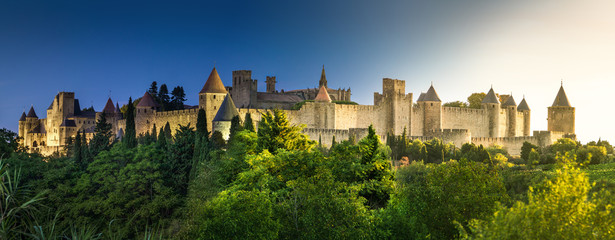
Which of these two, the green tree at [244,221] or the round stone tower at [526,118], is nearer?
the green tree at [244,221]

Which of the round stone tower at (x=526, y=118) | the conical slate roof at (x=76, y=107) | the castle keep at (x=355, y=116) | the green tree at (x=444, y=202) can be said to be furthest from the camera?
the conical slate roof at (x=76, y=107)

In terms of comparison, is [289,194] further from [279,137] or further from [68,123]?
[68,123]

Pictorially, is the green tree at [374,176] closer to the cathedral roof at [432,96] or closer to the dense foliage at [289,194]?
the dense foliage at [289,194]

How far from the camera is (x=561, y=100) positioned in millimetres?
64125

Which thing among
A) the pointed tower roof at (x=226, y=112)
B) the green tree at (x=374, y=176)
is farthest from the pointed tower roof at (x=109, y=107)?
the green tree at (x=374, y=176)

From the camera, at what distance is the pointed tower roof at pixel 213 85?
5209cm

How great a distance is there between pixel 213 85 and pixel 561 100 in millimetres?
39076

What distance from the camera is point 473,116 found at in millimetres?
62031

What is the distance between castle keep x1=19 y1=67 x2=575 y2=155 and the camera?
5222 centimetres

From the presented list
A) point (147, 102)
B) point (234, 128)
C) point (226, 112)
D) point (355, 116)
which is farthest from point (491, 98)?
point (147, 102)

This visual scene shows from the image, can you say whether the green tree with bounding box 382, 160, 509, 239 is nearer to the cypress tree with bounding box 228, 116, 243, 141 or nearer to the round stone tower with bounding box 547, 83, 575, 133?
the cypress tree with bounding box 228, 116, 243, 141

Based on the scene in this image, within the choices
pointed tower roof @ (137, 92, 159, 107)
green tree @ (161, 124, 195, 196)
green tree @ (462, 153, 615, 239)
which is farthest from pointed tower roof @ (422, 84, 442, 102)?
green tree @ (462, 153, 615, 239)

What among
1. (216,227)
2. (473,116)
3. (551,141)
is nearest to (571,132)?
(551,141)

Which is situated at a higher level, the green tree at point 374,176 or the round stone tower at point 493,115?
the round stone tower at point 493,115
